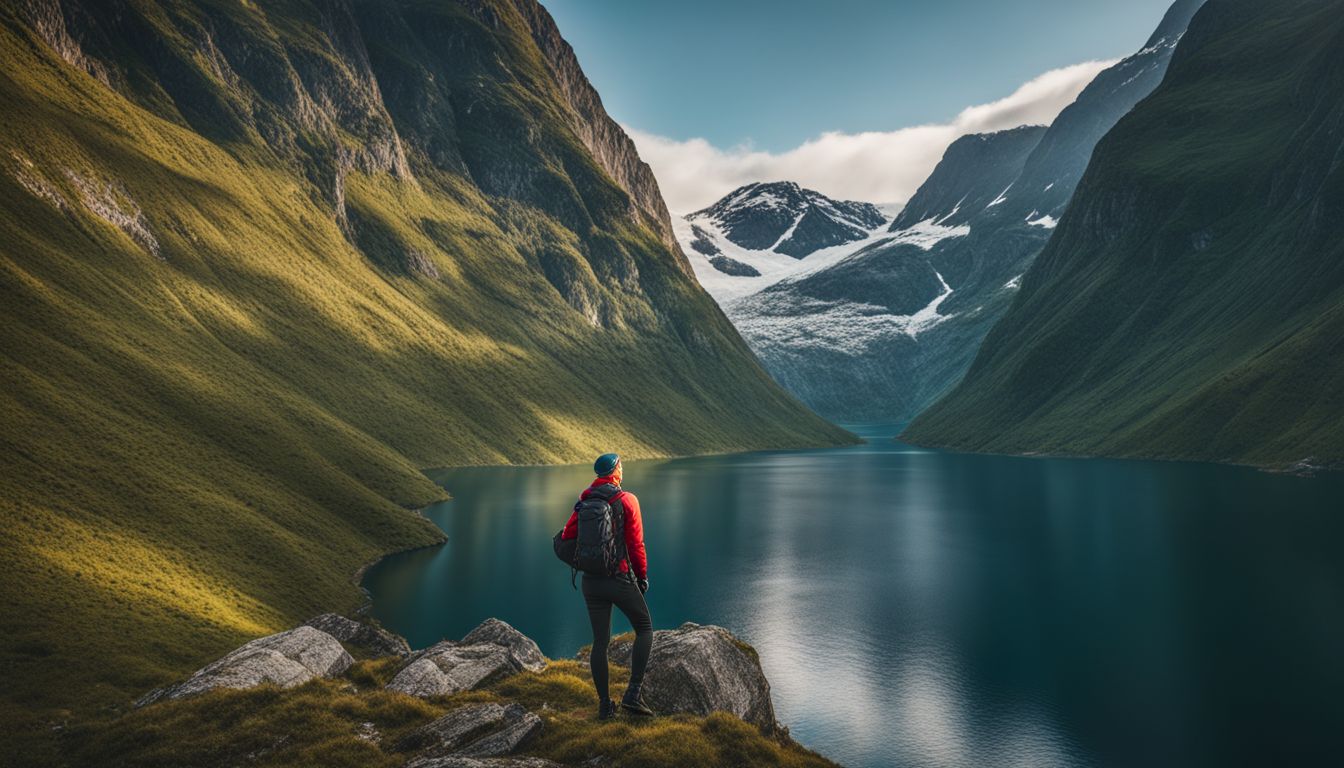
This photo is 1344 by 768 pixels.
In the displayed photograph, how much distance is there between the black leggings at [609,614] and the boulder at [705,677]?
224 cm

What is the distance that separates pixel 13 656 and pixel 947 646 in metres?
49.3

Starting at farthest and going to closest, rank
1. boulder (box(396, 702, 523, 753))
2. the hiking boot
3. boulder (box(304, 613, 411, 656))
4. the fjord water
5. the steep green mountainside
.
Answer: the steep green mountainside → boulder (box(304, 613, 411, 656)) → the fjord water → the hiking boot → boulder (box(396, 702, 523, 753))

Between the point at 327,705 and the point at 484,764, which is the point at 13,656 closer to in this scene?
the point at 327,705

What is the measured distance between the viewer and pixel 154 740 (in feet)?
63.3

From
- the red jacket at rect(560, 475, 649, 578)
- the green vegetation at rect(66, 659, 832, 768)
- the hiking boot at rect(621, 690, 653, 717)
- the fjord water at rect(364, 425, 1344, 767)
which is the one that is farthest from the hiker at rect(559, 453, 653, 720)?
the fjord water at rect(364, 425, 1344, 767)

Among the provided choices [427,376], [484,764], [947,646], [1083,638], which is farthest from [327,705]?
[427,376]

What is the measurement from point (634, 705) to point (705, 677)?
2.91m

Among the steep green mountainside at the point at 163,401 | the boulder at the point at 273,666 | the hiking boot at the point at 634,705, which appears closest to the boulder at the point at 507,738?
the hiking boot at the point at 634,705

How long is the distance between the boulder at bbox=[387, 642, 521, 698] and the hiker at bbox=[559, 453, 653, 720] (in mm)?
8079

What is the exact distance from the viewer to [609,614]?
58.9ft

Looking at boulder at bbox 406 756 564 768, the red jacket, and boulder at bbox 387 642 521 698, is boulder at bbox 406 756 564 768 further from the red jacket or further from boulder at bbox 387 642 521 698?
boulder at bbox 387 642 521 698

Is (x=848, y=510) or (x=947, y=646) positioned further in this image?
(x=848, y=510)

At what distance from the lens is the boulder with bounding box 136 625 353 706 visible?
24672 mm

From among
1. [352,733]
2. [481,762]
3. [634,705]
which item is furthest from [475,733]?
[634,705]
